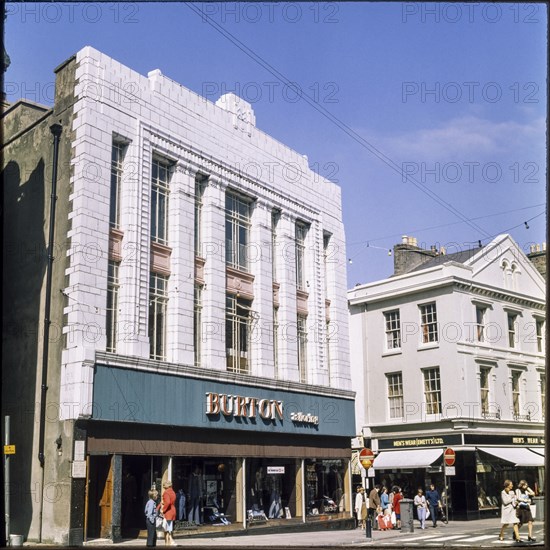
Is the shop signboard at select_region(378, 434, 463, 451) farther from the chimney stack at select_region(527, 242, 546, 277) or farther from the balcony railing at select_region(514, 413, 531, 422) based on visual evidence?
the chimney stack at select_region(527, 242, 546, 277)

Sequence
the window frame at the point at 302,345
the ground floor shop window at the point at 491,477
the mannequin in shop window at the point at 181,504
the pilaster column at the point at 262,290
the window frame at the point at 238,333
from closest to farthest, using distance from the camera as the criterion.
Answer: the mannequin in shop window at the point at 181,504
the window frame at the point at 238,333
the pilaster column at the point at 262,290
the window frame at the point at 302,345
the ground floor shop window at the point at 491,477

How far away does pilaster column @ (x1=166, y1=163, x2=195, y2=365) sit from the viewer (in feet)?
91.5

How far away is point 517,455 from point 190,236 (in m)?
25.4

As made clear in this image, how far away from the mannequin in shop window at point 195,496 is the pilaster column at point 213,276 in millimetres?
3896

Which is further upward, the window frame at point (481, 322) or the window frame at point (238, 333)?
the window frame at point (481, 322)

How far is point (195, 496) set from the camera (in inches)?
1095

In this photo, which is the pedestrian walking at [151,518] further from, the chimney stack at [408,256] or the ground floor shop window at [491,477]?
the chimney stack at [408,256]

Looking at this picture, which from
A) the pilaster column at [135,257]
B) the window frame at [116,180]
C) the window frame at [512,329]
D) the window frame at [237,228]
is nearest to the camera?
the pilaster column at [135,257]

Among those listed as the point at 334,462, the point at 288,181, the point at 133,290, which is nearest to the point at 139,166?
the point at 133,290

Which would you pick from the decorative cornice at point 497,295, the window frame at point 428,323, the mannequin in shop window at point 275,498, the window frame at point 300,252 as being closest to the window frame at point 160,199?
the window frame at point 300,252

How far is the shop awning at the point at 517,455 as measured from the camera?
141ft

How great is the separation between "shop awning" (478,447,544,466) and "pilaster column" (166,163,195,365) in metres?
21.3

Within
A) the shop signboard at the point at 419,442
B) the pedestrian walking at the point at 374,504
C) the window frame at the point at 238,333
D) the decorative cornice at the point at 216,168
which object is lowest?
the pedestrian walking at the point at 374,504

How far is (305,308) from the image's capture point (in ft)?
117
